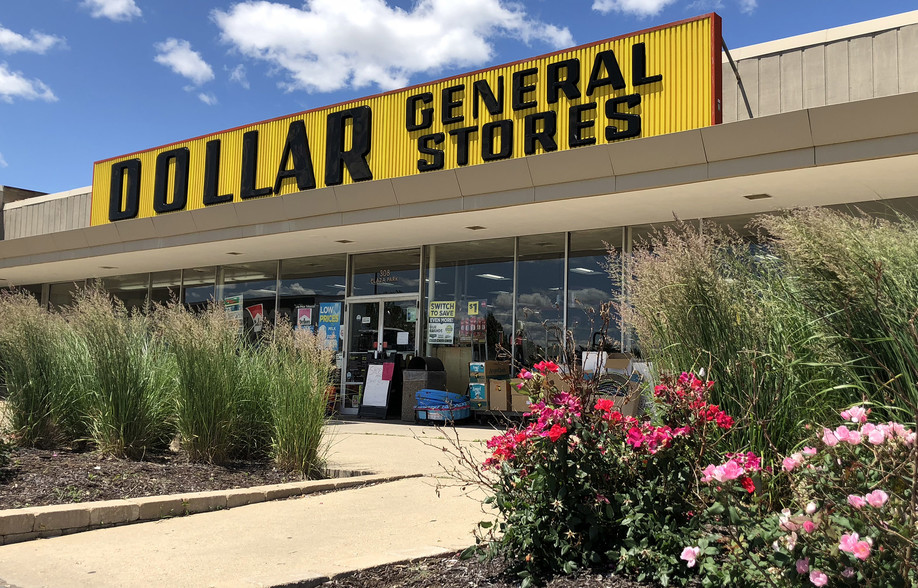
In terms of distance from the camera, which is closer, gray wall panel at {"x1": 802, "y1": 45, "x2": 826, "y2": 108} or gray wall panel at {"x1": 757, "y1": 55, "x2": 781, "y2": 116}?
gray wall panel at {"x1": 802, "y1": 45, "x2": 826, "y2": 108}

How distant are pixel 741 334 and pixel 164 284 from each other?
19.0 meters

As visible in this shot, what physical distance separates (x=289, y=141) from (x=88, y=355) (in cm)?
766

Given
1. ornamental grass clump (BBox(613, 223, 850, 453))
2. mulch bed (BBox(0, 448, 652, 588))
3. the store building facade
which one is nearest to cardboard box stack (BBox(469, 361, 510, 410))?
the store building facade

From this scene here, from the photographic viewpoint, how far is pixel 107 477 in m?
6.56

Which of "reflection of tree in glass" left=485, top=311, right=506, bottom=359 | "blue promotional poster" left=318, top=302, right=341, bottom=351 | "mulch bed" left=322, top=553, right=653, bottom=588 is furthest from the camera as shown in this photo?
"blue promotional poster" left=318, top=302, right=341, bottom=351

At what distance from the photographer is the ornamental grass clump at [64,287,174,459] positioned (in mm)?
7297

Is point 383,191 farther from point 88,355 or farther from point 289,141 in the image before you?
point 88,355

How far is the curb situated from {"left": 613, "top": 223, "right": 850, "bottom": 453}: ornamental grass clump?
3.41m

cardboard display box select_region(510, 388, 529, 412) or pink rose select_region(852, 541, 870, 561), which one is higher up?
pink rose select_region(852, 541, 870, 561)

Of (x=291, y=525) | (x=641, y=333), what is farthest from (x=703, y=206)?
(x=291, y=525)

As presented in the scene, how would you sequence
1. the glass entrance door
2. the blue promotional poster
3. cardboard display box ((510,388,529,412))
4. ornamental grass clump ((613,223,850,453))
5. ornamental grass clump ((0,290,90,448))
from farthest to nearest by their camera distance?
the blue promotional poster → the glass entrance door → cardboard display box ((510,388,529,412)) → ornamental grass clump ((0,290,90,448)) → ornamental grass clump ((613,223,850,453))

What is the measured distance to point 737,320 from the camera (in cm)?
404

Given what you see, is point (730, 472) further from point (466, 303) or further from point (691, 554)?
point (466, 303)

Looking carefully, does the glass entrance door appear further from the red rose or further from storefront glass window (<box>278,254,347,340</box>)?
the red rose
